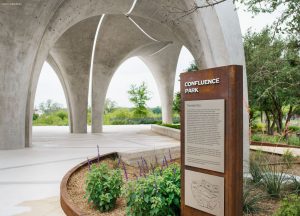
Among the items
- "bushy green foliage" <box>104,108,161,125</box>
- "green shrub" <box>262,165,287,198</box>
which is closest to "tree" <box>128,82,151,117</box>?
"bushy green foliage" <box>104,108,161,125</box>

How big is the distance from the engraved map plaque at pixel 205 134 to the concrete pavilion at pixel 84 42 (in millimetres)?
1850

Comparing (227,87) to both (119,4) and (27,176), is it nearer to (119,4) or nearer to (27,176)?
(27,176)

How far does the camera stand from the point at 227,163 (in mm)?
3461

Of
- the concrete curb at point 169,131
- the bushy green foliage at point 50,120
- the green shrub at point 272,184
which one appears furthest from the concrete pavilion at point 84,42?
the bushy green foliage at point 50,120

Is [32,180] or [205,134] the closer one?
[205,134]

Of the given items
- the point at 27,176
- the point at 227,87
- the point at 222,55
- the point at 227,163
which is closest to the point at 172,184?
the point at 227,163

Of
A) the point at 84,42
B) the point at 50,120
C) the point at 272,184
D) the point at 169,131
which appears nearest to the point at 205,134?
the point at 272,184

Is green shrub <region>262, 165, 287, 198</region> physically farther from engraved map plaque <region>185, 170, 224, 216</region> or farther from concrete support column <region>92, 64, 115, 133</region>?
concrete support column <region>92, 64, 115, 133</region>

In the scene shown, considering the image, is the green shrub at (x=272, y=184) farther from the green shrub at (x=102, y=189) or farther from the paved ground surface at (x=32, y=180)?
the paved ground surface at (x=32, y=180)

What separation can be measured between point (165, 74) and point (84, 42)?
38.8 feet

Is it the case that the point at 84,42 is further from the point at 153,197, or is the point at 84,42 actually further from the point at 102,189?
the point at 153,197

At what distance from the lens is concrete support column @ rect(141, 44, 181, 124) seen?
29469 mm

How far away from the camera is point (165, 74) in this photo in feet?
99.1

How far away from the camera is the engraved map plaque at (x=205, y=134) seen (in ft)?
11.6
